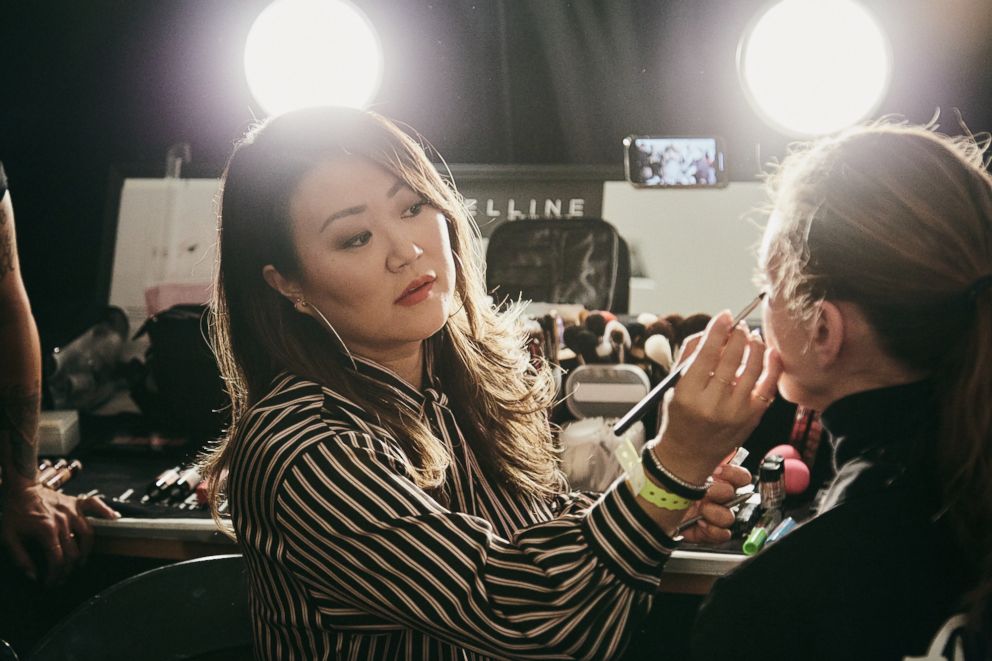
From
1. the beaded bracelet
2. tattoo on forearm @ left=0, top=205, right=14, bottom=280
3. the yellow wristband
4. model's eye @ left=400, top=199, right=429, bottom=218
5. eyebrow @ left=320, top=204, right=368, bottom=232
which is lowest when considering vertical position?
the yellow wristband

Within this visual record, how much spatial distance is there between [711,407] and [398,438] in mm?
425

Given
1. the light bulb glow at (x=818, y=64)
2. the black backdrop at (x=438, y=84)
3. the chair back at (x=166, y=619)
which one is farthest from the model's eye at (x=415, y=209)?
the light bulb glow at (x=818, y=64)

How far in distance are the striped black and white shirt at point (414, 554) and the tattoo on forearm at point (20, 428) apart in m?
0.98

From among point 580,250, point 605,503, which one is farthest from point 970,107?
point 605,503

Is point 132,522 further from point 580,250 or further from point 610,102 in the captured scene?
point 610,102

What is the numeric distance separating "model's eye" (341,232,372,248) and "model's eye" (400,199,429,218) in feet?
0.21

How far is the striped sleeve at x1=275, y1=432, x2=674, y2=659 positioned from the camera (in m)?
0.93

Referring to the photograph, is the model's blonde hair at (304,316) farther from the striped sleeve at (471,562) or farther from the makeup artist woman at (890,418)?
the makeup artist woman at (890,418)

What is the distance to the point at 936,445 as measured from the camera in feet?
3.18

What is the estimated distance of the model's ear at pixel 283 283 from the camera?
124cm

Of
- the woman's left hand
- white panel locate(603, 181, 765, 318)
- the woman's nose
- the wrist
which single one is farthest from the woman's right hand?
white panel locate(603, 181, 765, 318)

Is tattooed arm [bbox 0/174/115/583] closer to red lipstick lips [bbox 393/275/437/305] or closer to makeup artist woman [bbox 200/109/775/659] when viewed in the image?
makeup artist woman [bbox 200/109/775/659]

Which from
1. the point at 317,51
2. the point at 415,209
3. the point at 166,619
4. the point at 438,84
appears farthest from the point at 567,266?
the point at 166,619

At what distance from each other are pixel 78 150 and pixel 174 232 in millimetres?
701
